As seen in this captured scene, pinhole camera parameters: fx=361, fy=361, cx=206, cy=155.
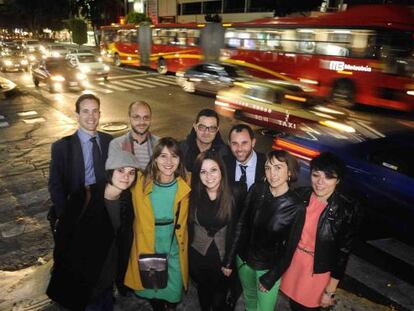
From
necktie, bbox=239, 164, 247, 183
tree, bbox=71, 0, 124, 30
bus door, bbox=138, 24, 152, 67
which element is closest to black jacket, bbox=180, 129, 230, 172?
necktie, bbox=239, 164, 247, 183

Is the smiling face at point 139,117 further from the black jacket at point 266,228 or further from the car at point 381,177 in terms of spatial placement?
the car at point 381,177

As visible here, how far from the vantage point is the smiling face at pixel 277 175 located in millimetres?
2768

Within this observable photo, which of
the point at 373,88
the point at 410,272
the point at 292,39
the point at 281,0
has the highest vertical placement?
the point at 281,0

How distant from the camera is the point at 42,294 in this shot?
13.2 ft

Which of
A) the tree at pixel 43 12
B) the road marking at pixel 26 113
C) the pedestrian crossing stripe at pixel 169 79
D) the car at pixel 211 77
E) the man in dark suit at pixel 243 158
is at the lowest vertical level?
the road marking at pixel 26 113

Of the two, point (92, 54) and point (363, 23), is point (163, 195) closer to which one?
point (363, 23)

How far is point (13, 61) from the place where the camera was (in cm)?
2630

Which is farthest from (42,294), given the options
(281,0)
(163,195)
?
(281,0)

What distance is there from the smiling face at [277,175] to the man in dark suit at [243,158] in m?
0.64

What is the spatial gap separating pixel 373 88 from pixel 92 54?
16.0m

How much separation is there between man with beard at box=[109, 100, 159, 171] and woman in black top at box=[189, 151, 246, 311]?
4.24 feet

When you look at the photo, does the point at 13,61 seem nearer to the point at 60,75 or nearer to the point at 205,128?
the point at 60,75

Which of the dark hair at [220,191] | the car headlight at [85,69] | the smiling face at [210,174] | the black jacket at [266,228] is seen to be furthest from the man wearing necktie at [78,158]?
the car headlight at [85,69]

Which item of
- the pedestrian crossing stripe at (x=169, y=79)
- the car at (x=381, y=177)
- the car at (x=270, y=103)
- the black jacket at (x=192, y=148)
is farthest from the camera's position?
the pedestrian crossing stripe at (x=169, y=79)
